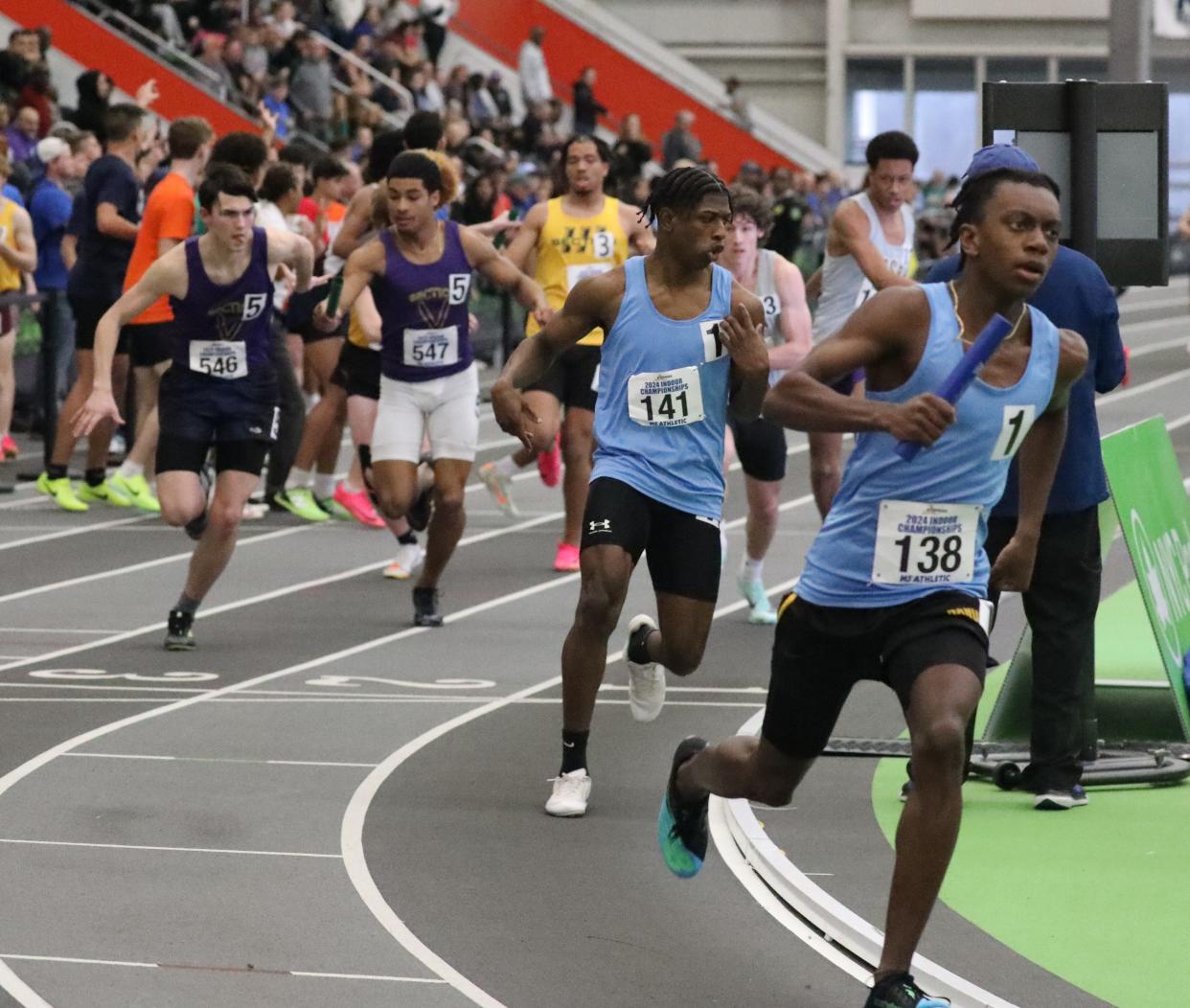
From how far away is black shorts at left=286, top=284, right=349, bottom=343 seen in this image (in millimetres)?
16141

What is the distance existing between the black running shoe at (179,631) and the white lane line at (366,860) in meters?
0.63

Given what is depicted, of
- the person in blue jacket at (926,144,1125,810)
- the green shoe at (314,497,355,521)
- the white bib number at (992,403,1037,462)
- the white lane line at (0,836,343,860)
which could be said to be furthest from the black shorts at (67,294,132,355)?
the white bib number at (992,403,1037,462)

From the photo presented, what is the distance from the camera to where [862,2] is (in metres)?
47.9

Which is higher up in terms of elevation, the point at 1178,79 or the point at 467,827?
the point at 1178,79

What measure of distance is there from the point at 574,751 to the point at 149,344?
28.0 ft

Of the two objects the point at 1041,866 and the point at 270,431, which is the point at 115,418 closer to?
the point at 270,431

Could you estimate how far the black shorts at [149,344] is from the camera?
1572 cm

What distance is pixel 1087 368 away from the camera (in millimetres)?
7562

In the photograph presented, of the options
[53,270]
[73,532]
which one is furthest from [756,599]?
[53,270]

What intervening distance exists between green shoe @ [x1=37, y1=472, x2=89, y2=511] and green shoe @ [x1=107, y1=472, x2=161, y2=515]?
0.26 metres

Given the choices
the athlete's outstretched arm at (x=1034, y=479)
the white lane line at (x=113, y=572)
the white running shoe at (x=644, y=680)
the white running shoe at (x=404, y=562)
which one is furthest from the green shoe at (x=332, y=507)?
the athlete's outstretched arm at (x=1034, y=479)

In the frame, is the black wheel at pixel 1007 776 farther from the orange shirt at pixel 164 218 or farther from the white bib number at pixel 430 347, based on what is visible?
the orange shirt at pixel 164 218

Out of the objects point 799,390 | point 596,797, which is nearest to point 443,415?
point 596,797

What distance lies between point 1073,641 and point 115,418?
4.32m
